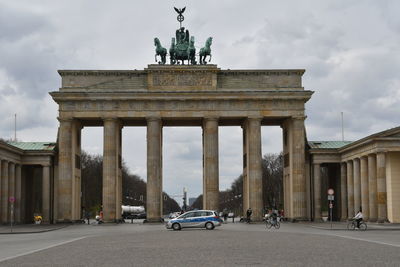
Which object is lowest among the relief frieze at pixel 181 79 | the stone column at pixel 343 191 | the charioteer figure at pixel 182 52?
the stone column at pixel 343 191

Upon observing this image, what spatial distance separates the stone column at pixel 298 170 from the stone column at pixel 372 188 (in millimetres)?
10372

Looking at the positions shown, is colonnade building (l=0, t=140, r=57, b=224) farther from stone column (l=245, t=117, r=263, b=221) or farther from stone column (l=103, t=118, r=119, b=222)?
stone column (l=245, t=117, r=263, b=221)

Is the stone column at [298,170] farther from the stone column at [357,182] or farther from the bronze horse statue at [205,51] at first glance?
the bronze horse statue at [205,51]

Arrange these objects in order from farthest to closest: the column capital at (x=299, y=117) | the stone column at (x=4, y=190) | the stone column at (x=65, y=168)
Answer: the column capital at (x=299, y=117) → the stone column at (x=65, y=168) → the stone column at (x=4, y=190)

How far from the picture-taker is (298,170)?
73.9 meters

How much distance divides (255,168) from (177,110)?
1016 centimetres

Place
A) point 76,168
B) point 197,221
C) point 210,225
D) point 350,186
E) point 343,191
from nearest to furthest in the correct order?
point 210,225, point 197,221, point 350,186, point 76,168, point 343,191

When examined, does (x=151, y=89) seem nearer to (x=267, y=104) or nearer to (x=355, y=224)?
(x=267, y=104)

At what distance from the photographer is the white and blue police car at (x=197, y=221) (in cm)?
5381

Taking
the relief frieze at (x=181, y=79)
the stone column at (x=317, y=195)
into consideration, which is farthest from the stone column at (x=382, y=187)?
the relief frieze at (x=181, y=79)

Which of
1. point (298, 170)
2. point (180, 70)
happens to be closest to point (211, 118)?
point (180, 70)

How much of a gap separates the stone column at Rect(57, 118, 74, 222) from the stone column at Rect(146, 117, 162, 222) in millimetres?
8095

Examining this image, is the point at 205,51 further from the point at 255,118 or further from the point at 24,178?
the point at 24,178

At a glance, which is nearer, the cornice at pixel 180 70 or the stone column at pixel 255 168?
the stone column at pixel 255 168
